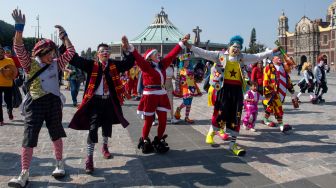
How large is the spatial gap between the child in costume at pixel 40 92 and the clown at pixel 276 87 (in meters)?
4.75

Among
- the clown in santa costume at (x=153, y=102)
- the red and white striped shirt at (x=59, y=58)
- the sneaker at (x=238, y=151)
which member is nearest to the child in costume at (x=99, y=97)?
the red and white striped shirt at (x=59, y=58)

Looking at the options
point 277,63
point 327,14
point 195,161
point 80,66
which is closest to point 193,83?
point 277,63

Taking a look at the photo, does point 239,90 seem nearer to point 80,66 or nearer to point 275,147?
point 275,147

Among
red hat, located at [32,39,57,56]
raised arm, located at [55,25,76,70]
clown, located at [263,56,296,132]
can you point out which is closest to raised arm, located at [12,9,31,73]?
red hat, located at [32,39,57,56]

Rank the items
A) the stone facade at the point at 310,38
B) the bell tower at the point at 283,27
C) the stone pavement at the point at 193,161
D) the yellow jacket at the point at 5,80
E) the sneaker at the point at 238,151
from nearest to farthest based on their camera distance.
Answer: 1. the stone pavement at the point at 193,161
2. the sneaker at the point at 238,151
3. the yellow jacket at the point at 5,80
4. the stone facade at the point at 310,38
5. the bell tower at the point at 283,27

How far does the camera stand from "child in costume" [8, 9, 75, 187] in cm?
451

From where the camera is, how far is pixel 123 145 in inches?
262

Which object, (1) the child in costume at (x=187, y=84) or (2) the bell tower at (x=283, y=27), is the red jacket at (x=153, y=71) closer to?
(1) the child in costume at (x=187, y=84)

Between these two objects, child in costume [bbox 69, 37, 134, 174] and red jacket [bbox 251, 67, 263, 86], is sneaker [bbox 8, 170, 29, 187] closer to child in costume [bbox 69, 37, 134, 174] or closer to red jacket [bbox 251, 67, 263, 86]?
child in costume [bbox 69, 37, 134, 174]

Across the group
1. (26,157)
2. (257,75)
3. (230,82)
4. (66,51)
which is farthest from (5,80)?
(257,75)

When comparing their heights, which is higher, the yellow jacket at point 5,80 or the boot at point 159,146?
the yellow jacket at point 5,80

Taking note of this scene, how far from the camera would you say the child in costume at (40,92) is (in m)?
4.51

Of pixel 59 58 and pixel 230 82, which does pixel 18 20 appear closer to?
pixel 59 58

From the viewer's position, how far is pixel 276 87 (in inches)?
307
